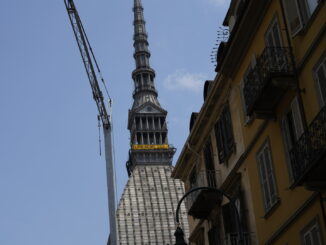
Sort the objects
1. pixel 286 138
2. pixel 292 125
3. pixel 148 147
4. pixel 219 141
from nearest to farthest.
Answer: pixel 292 125
pixel 286 138
pixel 219 141
pixel 148 147

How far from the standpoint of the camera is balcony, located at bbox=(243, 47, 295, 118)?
78.4ft

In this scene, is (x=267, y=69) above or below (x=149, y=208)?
below

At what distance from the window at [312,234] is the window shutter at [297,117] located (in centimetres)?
270

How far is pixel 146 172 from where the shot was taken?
16762cm

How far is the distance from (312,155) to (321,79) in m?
2.68

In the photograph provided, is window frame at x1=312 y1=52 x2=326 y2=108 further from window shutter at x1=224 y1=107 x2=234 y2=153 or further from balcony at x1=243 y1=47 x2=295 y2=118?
window shutter at x1=224 y1=107 x2=234 y2=153

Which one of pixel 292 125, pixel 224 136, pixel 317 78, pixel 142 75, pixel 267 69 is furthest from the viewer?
pixel 142 75

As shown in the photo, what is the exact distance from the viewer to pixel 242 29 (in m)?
28.1

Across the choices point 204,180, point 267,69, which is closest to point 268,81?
point 267,69

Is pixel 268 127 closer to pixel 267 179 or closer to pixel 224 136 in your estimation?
pixel 267 179

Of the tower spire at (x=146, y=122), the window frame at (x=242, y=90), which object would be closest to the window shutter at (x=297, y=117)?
the window frame at (x=242, y=90)

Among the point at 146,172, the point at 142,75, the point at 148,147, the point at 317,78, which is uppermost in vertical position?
the point at 142,75

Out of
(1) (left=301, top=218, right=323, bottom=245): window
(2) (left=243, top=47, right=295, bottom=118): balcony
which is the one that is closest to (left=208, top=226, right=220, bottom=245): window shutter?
(2) (left=243, top=47, right=295, bottom=118): balcony

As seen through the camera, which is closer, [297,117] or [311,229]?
[311,229]
